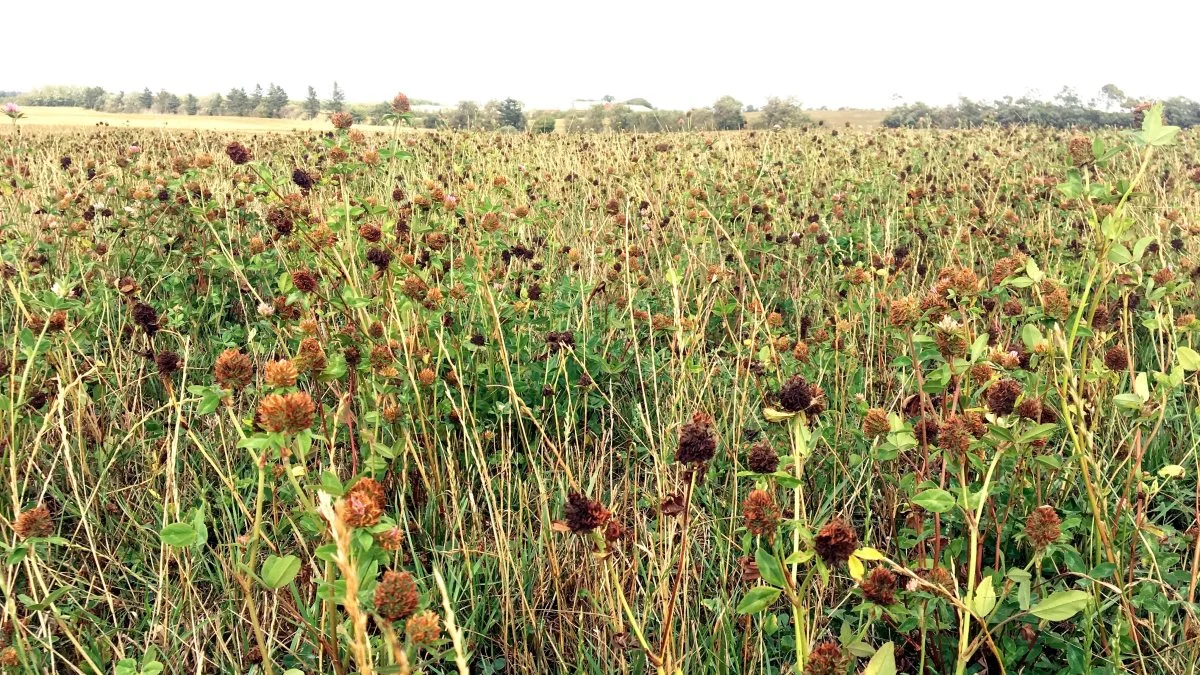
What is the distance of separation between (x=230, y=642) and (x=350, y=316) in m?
1.05

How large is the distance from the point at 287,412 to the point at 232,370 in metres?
0.35

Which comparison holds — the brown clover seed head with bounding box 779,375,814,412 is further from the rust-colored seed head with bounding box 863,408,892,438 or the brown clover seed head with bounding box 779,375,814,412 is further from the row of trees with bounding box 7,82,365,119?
the row of trees with bounding box 7,82,365,119

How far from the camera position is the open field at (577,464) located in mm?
1345

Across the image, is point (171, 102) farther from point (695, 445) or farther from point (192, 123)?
point (695, 445)

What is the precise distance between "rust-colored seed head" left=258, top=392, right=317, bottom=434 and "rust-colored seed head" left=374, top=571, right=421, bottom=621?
0.30 m

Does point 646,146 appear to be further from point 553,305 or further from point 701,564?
point 701,564

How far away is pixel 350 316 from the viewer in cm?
243

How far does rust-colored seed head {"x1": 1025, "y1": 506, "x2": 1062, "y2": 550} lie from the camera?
1.51 m

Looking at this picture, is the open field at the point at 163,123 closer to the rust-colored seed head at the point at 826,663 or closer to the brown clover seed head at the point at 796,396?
the brown clover seed head at the point at 796,396

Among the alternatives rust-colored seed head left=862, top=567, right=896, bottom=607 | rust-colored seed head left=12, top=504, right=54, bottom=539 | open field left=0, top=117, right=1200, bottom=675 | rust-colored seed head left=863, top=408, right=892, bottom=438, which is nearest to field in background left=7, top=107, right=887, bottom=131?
open field left=0, top=117, right=1200, bottom=675

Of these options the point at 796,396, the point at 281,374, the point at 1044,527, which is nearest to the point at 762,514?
the point at 796,396

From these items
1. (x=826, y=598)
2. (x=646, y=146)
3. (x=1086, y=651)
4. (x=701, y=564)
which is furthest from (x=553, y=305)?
(x=646, y=146)

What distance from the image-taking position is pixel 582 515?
112 centimetres

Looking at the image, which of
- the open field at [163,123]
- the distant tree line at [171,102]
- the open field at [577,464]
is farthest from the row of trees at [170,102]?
the open field at [577,464]
